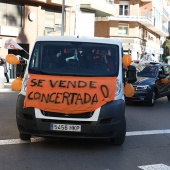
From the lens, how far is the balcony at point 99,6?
112 feet

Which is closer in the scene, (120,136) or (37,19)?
(120,136)

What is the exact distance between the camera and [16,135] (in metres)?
8.27

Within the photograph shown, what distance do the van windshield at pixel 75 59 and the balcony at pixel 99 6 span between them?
26.6 m

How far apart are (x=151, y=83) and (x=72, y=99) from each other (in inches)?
325

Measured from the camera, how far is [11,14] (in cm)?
2816

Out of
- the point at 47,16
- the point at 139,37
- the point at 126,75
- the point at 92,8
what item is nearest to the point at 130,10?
the point at 139,37

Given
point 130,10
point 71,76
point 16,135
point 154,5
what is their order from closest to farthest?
point 71,76
point 16,135
point 130,10
point 154,5

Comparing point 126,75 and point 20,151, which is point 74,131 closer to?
point 20,151

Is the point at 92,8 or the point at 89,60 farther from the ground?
the point at 92,8

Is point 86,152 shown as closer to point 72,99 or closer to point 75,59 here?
point 72,99

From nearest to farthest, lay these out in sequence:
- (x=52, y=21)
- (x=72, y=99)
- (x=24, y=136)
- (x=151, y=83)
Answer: (x=72, y=99) < (x=24, y=136) < (x=151, y=83) < (x=52, y=21)

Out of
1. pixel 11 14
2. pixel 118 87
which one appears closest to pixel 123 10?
pixel 11 14

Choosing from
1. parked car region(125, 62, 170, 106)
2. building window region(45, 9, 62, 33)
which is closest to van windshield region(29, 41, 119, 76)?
parked car region(125, 62, 170, 106)

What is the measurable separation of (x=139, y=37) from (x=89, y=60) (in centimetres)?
4777
